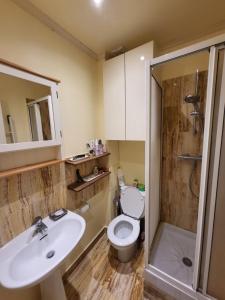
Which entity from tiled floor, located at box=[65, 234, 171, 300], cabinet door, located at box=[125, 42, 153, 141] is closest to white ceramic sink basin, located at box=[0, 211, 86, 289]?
tiled floor, located at box=[65, 234, 171, 300]

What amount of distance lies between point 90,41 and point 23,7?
65cm

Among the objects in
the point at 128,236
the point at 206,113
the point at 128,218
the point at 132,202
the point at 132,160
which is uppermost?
the point at 206,113

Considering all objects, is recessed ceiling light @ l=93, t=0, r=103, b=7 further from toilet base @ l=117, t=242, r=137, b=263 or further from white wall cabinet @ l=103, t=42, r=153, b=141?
toilet base @ l=117, t=242, r=137, b=263

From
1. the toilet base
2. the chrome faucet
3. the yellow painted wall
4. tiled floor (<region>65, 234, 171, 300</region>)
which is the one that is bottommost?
tiled floor (<region>65, 234, 171, 300</region>)

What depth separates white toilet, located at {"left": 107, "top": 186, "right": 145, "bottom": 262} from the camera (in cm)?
170

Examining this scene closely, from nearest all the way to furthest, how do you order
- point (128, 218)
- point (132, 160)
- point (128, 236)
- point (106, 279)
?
point (106, 279) < point (128, 236) < point (128, 218) < point (132, 160)

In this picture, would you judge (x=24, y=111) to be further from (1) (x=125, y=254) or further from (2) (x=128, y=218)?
(1) (x=125, y=254)

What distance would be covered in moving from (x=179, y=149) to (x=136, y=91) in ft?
3.06

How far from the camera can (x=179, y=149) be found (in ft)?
6.06

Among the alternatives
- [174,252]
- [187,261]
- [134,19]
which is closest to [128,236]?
[174,252]

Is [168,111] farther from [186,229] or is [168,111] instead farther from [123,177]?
[186,229]

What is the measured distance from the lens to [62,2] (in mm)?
1092

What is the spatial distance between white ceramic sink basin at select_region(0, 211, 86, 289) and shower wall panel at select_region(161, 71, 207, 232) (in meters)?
1.34

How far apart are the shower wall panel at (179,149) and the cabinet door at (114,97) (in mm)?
583
